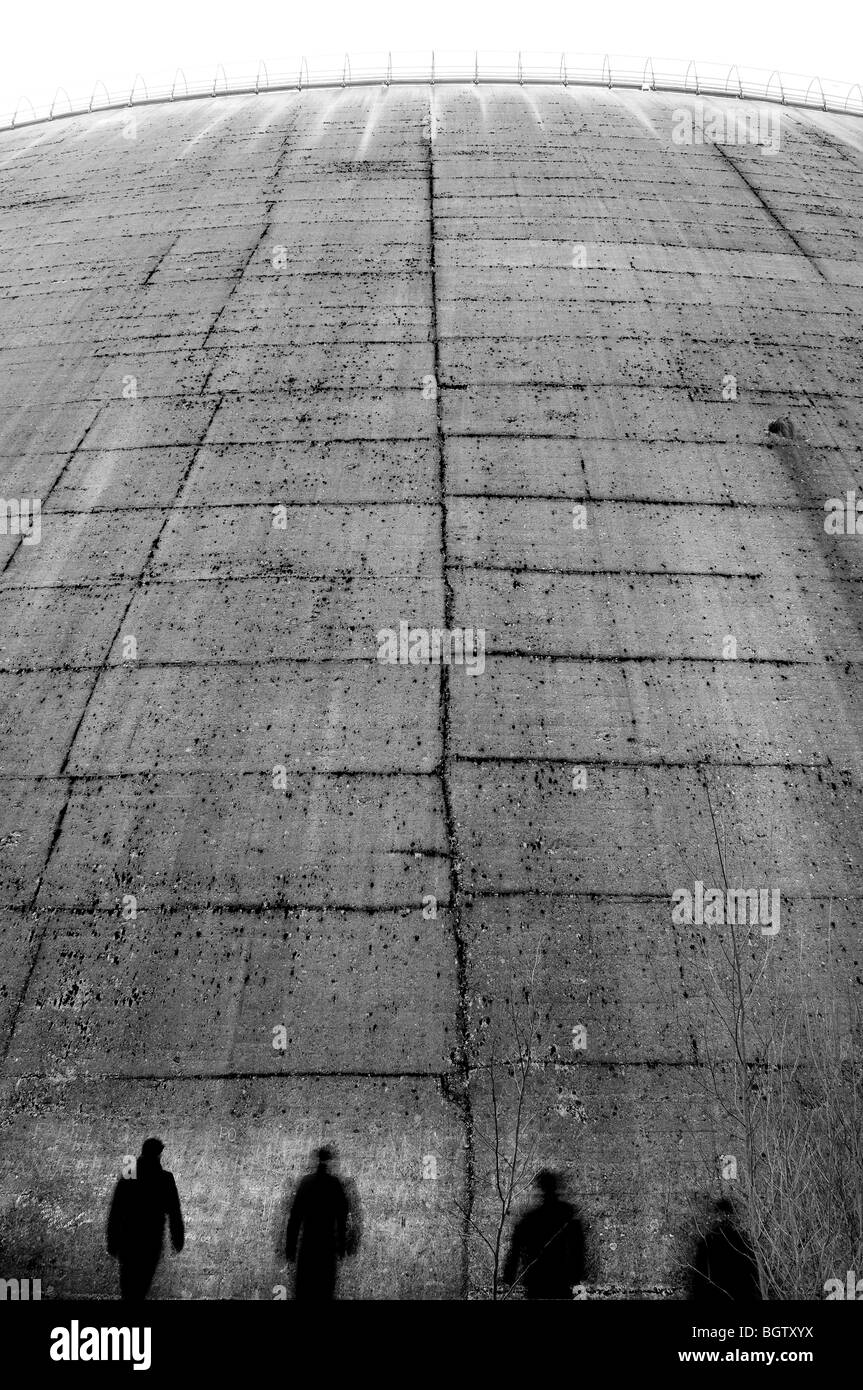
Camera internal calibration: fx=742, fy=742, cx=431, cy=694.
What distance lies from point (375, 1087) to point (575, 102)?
23653 mm

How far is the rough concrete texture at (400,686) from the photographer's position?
254 inches

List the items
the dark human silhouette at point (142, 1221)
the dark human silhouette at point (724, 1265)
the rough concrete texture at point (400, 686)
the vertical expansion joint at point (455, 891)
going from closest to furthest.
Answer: the dark human silhouette at point (724, 1265), the dark human silhouette at point (142, 1221), the vertical expansion joint at point (455, 891), the rough concrete texture at point (400, 686)

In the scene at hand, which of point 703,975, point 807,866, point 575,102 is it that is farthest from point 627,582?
point 575,102

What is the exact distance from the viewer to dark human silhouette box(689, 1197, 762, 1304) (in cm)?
574

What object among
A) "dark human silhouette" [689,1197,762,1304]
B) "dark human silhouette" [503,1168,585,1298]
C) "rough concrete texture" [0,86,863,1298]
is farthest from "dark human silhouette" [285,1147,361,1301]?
"dark human silhouette" [689,1197,762,1304]

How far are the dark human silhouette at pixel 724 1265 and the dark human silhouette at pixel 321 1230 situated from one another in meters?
2.71

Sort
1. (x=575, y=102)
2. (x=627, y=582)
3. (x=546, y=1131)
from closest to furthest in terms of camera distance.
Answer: (x=546, y=1131)
(x=627, y=582)
(x=575, y=102)

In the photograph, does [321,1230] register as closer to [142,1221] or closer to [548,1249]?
[142,1221]

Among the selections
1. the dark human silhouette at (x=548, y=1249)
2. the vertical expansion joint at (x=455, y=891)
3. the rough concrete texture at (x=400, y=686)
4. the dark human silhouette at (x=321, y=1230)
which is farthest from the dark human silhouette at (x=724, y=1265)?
the dark human silhouette at (x=321, y=1230)

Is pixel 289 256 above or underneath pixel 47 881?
above

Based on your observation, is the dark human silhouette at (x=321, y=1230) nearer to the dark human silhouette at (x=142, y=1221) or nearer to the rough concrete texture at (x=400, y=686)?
the rough concrete texture at (x=400, y=686)

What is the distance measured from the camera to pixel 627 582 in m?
9.73

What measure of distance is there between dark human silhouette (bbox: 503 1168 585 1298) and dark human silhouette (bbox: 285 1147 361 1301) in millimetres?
1291
